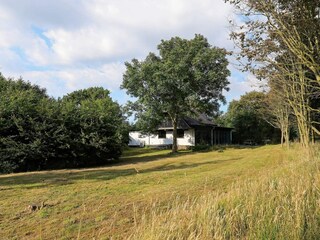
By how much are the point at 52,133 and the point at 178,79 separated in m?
13.4

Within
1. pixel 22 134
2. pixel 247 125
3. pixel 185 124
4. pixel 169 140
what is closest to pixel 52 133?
pixel 22 134

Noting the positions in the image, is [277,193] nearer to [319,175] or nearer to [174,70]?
[319,175]

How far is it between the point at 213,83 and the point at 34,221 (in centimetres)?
2650

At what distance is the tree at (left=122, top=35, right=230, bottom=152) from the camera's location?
29.6 metres

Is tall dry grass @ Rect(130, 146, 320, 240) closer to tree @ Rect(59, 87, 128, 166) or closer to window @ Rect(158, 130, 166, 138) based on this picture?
tree @ Rect(59, 87, 128, 166)

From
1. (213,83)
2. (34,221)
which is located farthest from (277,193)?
(213,83)

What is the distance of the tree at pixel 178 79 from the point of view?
29578 mm

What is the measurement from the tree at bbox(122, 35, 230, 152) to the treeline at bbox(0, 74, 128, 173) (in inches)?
340

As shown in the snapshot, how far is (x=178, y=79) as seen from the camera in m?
29.5

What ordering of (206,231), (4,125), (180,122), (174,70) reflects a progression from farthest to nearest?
(180,122) < (174,70) < (4,125) < (206,231)

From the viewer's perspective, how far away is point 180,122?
1549 inches

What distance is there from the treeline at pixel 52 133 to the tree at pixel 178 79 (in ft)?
28.3

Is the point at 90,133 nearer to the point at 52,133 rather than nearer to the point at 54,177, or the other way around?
the point at 52,133

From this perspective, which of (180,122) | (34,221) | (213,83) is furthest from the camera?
(180,122)
